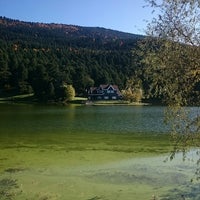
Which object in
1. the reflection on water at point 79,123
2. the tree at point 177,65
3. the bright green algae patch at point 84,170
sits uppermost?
the tree at point 177,65

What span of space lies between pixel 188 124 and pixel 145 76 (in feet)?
6.74

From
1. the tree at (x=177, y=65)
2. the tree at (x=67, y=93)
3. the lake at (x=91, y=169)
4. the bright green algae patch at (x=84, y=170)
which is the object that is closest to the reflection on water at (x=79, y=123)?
the lake at (x=91, y=169)

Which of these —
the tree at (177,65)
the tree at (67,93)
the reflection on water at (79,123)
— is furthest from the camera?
the tree at (67,93)

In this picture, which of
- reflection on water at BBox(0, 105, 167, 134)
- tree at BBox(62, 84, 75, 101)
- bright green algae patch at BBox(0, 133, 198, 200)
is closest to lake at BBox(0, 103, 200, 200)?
bright green algae patch at BBox(0, 133, 198, 200)

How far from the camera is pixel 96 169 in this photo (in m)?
21.7

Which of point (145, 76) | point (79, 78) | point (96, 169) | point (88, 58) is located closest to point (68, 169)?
point (96, 169)

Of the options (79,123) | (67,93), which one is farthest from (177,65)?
(67,93)

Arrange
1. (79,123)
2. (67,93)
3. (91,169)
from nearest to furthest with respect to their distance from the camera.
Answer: (91,169), (79,123), (67,93)

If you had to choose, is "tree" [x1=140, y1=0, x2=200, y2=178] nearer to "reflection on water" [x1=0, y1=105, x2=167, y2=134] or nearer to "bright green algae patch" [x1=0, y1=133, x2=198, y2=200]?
"bright green algae patch" [x1=0, y1=133, x2=198, y2=200]

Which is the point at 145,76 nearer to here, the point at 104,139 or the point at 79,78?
the point at 104,139

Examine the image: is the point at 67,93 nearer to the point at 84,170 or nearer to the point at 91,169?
the point at 91,169

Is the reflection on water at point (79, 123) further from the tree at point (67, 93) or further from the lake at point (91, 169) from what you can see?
the tree at point (67, 93)

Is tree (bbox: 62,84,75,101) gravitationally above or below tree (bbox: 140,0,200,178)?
below

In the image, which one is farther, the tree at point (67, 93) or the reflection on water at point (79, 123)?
the tree at point (67, 93)
